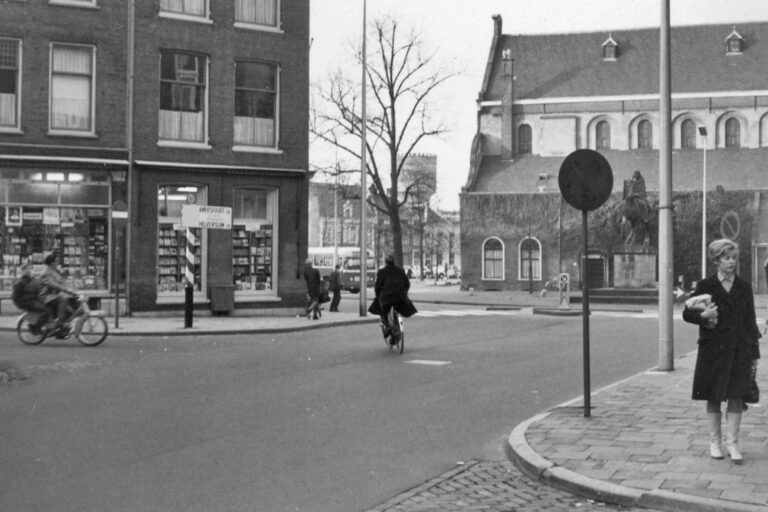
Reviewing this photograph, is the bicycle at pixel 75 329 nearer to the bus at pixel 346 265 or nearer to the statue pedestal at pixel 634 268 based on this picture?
the statue pedestal at pixel 634 268

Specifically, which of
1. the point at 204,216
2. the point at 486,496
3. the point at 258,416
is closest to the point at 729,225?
the point at 204,216

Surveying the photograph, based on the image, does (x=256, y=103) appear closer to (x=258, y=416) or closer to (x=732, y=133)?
(x=258, y=416)

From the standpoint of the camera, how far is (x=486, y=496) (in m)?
6.36

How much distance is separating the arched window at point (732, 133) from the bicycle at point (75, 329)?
171 feet

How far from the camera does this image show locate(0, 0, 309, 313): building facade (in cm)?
2456

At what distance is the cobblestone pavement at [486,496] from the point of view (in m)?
6.00

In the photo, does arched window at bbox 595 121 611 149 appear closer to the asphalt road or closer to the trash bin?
the trash bin

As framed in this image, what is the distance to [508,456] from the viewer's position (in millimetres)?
7668

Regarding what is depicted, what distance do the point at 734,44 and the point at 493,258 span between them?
21.9 meters

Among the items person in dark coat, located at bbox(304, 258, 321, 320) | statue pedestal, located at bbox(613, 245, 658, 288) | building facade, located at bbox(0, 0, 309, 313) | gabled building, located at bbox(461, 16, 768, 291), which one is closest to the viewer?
building facade, located at bbox(0, 0, 309, 313)

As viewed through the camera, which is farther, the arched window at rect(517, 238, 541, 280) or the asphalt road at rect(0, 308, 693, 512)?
the arched window at rect(517, 238, 541, 280)

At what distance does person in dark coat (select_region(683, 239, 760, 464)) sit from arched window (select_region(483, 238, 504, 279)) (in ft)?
179

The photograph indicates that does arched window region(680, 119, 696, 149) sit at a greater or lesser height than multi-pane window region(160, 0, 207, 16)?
greater

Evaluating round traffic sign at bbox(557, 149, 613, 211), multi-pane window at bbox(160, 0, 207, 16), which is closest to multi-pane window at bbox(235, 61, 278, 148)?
multi-pane window at bbox(160, 0, 207, 16)
